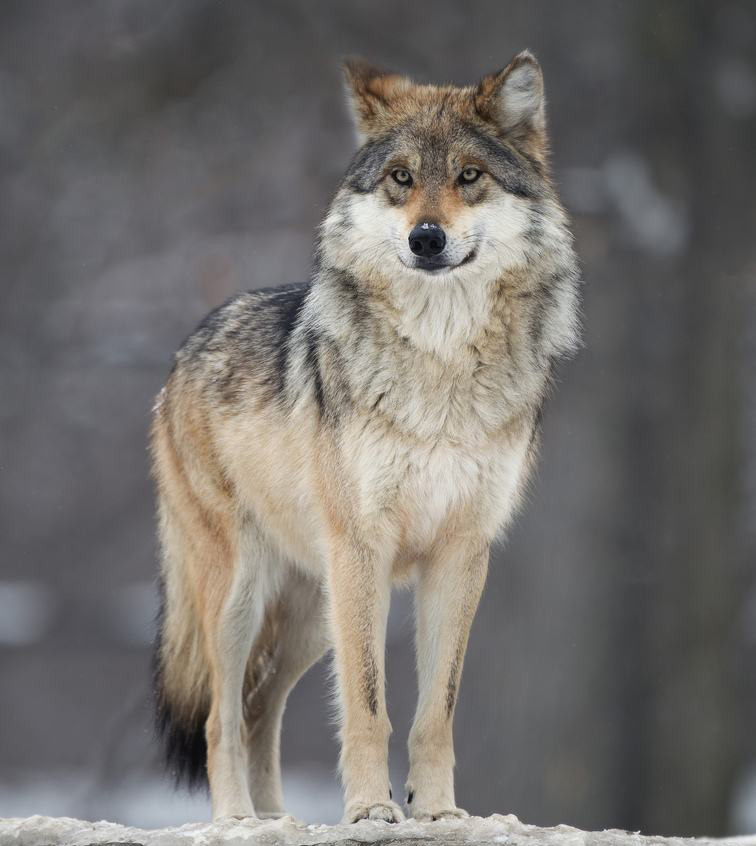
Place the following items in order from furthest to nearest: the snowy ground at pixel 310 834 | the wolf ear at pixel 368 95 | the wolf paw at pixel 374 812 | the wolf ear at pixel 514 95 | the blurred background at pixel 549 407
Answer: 1. the blurred background at pixel 549 407
2. the wolf ear at pixel 368 95
3. the wolf ear at pixel 514 95
4. the wolf paw at pixel 374 812
5. the snowy ground at pixel 310 834

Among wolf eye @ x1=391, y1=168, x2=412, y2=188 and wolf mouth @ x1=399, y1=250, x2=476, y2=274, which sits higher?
wolf eye @ x1=391, y1=168, x2=412, y2=188

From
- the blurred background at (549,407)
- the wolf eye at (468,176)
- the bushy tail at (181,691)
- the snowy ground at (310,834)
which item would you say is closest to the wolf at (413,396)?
the wolf eye at (468,176)

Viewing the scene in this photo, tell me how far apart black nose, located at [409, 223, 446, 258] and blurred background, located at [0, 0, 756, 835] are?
4.13m

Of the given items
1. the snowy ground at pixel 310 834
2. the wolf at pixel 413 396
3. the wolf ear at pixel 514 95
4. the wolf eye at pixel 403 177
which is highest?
the wolf ear at pixel 514 95

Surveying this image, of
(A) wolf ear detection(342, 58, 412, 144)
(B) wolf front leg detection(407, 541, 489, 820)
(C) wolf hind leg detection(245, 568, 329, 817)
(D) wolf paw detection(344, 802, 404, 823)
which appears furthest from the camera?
(C) wolf hind leg detection(245, 568, 329, 817)

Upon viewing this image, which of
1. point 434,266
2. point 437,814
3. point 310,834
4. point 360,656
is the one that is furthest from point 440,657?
point 434,266

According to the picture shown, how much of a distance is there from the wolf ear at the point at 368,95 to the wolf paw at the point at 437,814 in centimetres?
197

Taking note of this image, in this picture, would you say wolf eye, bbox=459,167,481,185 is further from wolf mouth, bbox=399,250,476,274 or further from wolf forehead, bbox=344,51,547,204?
wolf mouth, bbox=399,250,476,274

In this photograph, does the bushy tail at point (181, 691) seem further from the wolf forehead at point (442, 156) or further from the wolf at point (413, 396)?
the wolf forehead at point (442, 156)

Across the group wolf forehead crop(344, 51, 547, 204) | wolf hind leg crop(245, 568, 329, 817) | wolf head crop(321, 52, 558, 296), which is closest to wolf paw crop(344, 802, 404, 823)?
wolf hind leg crop(245, 568, 329, 817)

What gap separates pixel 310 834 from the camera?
369cm

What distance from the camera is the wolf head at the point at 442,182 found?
4043 millimetres

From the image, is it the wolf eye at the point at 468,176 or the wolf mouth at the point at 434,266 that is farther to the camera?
the wolf eye at the point at 468,176

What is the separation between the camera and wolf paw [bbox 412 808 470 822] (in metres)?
3.96
